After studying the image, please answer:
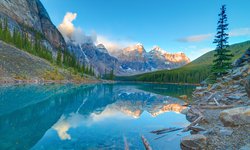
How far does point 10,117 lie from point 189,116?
79.2 feet

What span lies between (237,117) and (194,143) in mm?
5019

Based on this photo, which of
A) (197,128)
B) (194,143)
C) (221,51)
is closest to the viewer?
(194,143)

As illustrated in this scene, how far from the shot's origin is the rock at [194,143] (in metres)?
14.0

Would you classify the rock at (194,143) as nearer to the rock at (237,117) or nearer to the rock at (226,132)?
the rock at (226,132)

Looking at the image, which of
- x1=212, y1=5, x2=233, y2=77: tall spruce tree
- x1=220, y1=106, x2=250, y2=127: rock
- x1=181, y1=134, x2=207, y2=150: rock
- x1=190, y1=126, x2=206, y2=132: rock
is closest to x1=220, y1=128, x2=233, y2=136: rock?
x1=220, y1=106, x2=250, y2=127: rock

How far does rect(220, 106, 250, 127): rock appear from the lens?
1610 centimetres

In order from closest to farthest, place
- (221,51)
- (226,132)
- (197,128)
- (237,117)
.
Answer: (226,132) < (237,117) < (197,128) < (221,51)

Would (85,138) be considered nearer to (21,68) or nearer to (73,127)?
(73,127)

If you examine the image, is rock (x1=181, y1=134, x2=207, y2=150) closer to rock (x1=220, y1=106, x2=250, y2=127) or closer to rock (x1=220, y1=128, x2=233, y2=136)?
rock (x1=220, y1=128, x2=233, y2=136)

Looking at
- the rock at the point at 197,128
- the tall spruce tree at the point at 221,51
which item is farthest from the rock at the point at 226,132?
the tall spruce tree at the point at 221,51

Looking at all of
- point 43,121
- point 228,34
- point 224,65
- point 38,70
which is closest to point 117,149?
point 43,121

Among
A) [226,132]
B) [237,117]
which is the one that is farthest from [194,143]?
[237,117]

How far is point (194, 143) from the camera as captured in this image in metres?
14.4

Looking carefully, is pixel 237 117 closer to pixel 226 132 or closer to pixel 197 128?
pixel 226 132
